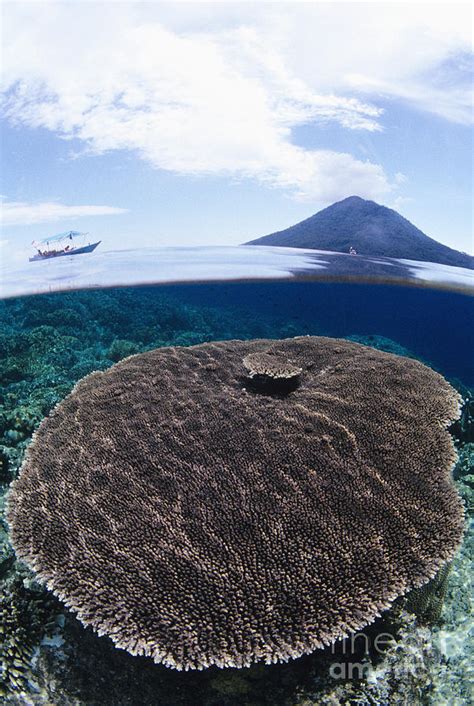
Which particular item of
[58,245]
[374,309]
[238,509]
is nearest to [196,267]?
[58,245]

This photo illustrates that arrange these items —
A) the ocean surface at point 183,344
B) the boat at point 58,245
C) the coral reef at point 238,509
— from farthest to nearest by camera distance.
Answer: the boat at point 58,245 → the ocean surface at point 183,344 → the coral reef at point 238,509

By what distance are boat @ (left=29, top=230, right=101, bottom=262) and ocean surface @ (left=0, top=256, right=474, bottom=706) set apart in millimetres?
610

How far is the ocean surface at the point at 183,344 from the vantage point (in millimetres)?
2957

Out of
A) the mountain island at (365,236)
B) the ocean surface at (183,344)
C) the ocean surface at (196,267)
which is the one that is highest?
the mountain island at (365,236)

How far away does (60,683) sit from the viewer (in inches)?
115

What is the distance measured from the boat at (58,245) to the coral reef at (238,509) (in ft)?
47.8

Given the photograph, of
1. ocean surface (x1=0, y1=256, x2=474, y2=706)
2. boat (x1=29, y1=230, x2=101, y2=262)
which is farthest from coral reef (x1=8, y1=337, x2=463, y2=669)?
boat (x1=29, y1=230, x2=101, y2=262)

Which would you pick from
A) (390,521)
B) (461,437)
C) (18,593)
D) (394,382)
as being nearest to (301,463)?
(390,521)

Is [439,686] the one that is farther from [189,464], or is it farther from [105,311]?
[105,311]

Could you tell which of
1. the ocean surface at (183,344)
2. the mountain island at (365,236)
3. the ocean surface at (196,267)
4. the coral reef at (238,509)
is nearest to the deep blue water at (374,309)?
the ocean surface at (183,344)

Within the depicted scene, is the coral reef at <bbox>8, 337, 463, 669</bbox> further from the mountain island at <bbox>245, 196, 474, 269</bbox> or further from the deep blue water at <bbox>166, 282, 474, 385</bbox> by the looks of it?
the mountain island at <bbox>245, 196, 474, 269</bbox>

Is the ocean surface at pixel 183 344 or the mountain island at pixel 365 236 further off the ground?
the mountain island at pixel 365 236

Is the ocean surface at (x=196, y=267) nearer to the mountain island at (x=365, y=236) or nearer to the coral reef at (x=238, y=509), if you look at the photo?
the mountain island at (x=365, y=236)

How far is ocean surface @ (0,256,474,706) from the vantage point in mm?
2957
